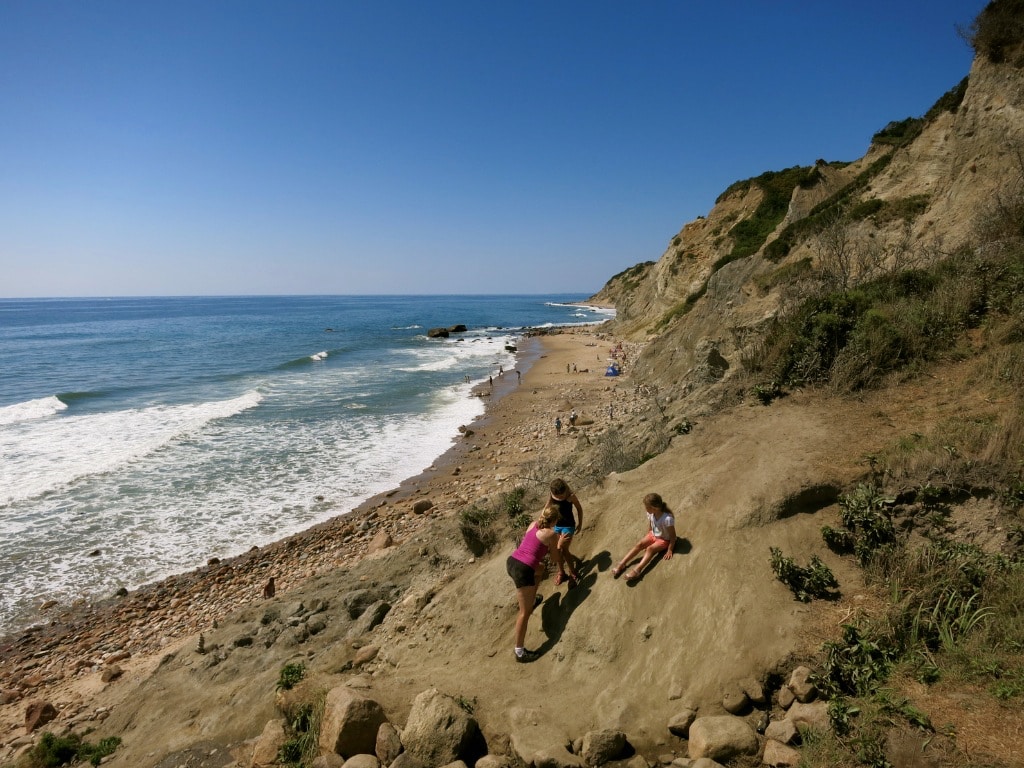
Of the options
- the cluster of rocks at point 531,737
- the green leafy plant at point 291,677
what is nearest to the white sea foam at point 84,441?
the green leafy plant at point 291,677

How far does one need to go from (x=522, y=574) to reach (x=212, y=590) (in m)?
9.00

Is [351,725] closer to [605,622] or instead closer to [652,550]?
[605,622]

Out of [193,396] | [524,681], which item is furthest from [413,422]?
[524,681]

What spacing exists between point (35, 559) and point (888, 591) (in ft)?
56.1

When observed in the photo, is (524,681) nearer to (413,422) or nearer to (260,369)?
(413,422)

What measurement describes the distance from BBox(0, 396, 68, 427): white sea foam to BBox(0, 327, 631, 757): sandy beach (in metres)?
19.7

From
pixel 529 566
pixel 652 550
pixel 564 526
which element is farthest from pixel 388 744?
pixel 652 550

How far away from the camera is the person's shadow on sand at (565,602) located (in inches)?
228

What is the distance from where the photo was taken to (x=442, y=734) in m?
4.54

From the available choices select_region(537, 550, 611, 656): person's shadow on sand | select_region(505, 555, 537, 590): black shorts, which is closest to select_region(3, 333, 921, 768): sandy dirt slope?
select_region(537, 550, 611, 656): person's shadow on sand

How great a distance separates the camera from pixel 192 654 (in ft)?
28.1

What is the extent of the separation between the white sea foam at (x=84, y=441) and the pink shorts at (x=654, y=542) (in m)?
19.1

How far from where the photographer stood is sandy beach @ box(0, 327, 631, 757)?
29.3ft

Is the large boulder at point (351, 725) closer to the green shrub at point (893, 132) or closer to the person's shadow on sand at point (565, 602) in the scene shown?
the person's shadow on sand at point (565, 602)
